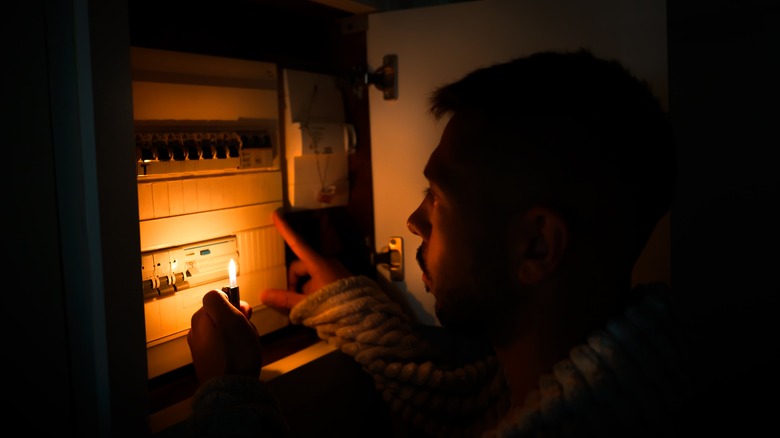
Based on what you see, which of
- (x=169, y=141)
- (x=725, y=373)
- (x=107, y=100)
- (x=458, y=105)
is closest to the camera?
(x=107, y=100)

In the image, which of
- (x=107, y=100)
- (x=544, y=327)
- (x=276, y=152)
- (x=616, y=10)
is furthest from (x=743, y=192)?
(x=107, y=100)

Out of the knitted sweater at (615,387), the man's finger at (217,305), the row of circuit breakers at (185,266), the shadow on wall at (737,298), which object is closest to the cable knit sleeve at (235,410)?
the knitted sweater at (615,387)

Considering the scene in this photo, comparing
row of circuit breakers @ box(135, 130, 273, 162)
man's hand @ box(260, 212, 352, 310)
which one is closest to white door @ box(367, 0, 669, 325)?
man's hand @ box(260, 212, 352, 310)

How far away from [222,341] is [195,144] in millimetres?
356

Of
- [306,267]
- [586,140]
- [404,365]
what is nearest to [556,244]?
[586,140]

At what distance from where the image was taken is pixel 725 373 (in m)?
1.26

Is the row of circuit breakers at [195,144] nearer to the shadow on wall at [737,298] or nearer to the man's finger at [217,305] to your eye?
the man's finger at [217,305]

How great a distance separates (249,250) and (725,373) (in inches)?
42.2

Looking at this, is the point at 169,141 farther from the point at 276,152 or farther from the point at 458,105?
the point at 458,105

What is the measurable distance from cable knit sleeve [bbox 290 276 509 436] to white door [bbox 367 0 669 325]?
139 millimetres

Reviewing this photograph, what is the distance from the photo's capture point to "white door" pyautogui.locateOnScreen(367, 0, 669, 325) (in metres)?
0.91

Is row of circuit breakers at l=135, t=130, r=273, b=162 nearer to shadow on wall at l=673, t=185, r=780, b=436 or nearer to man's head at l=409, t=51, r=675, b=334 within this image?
man's head at l=409, t=51, r=675, b=334

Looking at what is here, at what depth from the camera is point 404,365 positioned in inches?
40.3

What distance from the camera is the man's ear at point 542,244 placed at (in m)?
0.73
